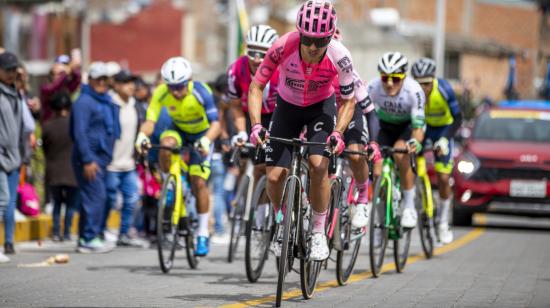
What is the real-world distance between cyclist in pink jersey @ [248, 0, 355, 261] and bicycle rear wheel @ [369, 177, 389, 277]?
2.19m

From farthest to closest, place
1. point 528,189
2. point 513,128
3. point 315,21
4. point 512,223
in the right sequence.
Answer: point 512,223 → point 513,128 → point 528,189 → point 315,21

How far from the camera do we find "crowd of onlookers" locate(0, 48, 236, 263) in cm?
1335

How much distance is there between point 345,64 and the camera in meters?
9.98

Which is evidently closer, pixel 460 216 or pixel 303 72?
pixel 303 72

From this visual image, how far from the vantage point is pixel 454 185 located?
67.4ft

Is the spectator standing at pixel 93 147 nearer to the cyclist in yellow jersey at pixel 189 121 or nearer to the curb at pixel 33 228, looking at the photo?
the curb at pixel 33 228

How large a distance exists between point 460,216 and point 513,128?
1.75 metres

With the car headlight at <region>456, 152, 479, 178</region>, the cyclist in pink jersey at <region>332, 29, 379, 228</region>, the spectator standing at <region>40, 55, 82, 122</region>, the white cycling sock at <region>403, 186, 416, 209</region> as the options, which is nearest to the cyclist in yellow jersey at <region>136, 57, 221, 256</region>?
the cyclist in pink jersey at <region>332, 29, 379, 228</region>

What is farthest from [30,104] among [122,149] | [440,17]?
[440,17]

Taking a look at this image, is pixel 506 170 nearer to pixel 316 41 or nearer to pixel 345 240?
pixel 345 240

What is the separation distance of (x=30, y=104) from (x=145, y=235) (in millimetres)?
2253

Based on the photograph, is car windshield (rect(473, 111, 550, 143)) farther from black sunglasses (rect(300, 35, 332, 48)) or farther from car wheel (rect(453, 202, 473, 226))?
black sunglasses (rect(300, 35, 332, 48))

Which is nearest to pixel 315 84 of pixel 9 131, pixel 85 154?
pixel 9 131

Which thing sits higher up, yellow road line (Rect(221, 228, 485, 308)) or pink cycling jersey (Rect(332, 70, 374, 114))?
pink cycling jersey (Rect(332, 70, 374, 114))
